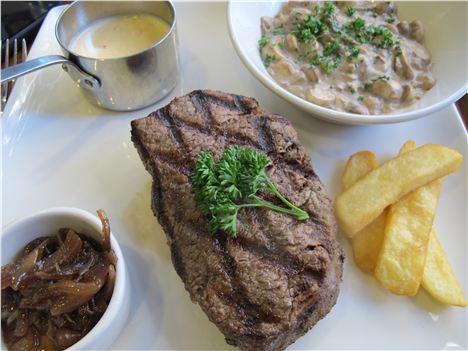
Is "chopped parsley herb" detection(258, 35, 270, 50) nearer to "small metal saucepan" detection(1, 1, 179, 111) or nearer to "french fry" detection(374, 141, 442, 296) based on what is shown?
"small metal saucepan" detection(1, 1, 179, 111)

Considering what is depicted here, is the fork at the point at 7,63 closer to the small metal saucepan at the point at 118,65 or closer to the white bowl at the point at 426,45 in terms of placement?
the small metal saucepan at the point at 118,65

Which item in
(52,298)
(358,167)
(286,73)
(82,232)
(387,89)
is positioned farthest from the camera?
(286,73)

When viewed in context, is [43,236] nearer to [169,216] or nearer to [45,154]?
[169,216]

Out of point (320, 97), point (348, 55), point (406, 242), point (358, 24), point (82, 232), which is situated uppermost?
point (358, 24)

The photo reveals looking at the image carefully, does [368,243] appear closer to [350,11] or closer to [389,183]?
[389,183]

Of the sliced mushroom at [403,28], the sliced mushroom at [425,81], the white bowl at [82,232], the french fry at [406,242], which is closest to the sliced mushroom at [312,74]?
the sliced mushroom at [425,81]

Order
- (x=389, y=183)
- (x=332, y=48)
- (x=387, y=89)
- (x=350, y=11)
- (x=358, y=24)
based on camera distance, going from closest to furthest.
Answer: (x=389, y=183) < (x=387, y=89) < (x=332, y=48) < (x=358, y=24) < (x=350, y=11)

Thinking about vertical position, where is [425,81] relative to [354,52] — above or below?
below

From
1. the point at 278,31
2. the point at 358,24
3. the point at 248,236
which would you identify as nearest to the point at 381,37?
the point at 358,24
